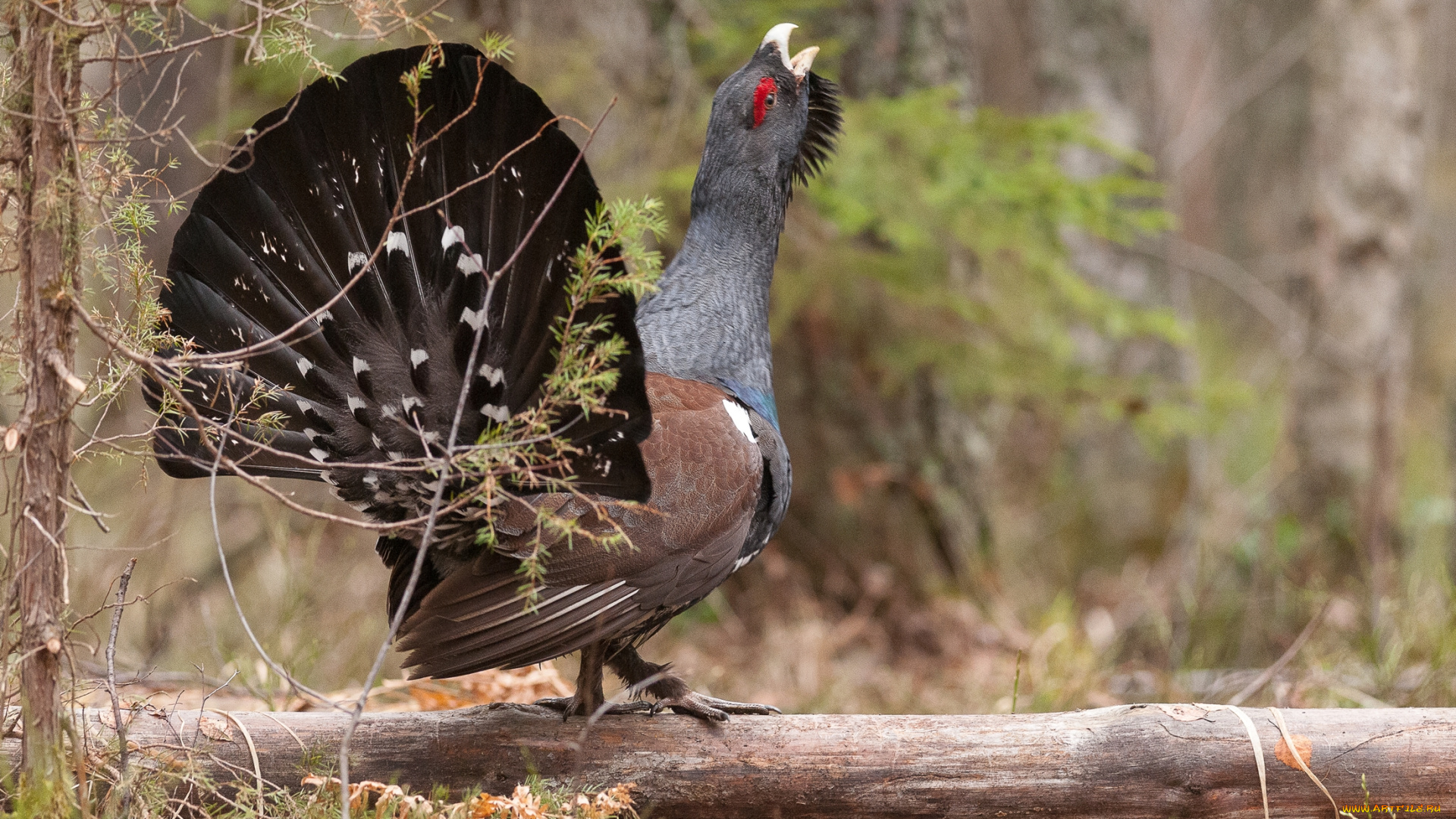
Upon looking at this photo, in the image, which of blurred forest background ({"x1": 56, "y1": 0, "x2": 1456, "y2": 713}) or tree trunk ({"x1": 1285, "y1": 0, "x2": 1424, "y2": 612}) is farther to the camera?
tree trunk ({"x1": 1285, "y1": 0, "x2": 1424, "y2": 612})

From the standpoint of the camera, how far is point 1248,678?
4242 millimetres

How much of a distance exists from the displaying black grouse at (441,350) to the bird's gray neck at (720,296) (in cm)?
39

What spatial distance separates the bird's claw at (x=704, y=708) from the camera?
115 inches

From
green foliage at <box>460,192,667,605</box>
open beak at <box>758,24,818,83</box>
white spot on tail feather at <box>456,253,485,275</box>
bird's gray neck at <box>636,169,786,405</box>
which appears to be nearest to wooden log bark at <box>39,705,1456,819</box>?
green foliage at <box>460,192,667,605</box>

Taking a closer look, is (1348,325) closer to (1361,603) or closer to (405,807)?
(1361,603)

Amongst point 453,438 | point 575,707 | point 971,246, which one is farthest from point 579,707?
point 971,246

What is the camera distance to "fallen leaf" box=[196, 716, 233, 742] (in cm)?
271

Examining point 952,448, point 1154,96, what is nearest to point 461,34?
point 952,448

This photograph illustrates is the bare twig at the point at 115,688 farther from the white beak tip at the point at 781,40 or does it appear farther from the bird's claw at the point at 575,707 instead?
the white beak tip at the point at 781,40

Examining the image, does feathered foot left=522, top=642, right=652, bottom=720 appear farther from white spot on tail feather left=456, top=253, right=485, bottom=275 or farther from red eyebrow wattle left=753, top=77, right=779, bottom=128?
red eyebrow wattle left=753, top=77, right=779, bottom=128

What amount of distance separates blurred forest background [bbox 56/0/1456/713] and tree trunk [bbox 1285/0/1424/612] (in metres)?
0.02

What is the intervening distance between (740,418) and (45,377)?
5.32ft

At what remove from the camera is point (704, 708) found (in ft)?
9.61

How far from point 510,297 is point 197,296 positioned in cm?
77
